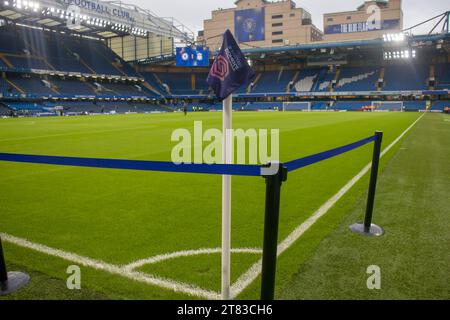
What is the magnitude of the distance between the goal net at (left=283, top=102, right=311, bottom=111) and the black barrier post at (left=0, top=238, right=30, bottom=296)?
67.7 meters

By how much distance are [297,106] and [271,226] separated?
69552 mm

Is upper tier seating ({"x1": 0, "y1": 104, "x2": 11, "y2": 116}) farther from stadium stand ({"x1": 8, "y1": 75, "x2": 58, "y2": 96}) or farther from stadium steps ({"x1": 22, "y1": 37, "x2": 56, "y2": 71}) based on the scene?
stadium steps ({"x1": 22, "y1": 37, "x2": 56, "y2": 71})

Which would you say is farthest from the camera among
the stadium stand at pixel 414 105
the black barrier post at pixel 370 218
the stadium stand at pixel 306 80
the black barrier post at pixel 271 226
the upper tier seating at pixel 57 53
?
the stadium stand at pixel 306 80

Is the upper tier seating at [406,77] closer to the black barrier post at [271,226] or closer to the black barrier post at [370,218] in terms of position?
the black barrier post at [370,218]

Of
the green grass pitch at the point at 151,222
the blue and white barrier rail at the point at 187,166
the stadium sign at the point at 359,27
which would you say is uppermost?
the stadium sign at the point at 359,27

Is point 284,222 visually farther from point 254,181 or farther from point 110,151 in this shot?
point 110,151

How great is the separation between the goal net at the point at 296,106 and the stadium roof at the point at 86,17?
26.2 m

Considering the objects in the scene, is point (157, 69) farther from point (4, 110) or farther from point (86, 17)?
point (4, 110)

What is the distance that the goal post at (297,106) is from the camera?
68.2 meters

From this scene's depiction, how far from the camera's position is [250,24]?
336ft

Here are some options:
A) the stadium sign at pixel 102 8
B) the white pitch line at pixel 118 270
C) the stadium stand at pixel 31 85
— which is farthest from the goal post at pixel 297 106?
the white pitch line at pixel 118 270

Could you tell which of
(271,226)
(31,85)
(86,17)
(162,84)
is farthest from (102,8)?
(271,226)

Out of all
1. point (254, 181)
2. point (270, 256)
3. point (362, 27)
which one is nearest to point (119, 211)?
point (254, 181)
